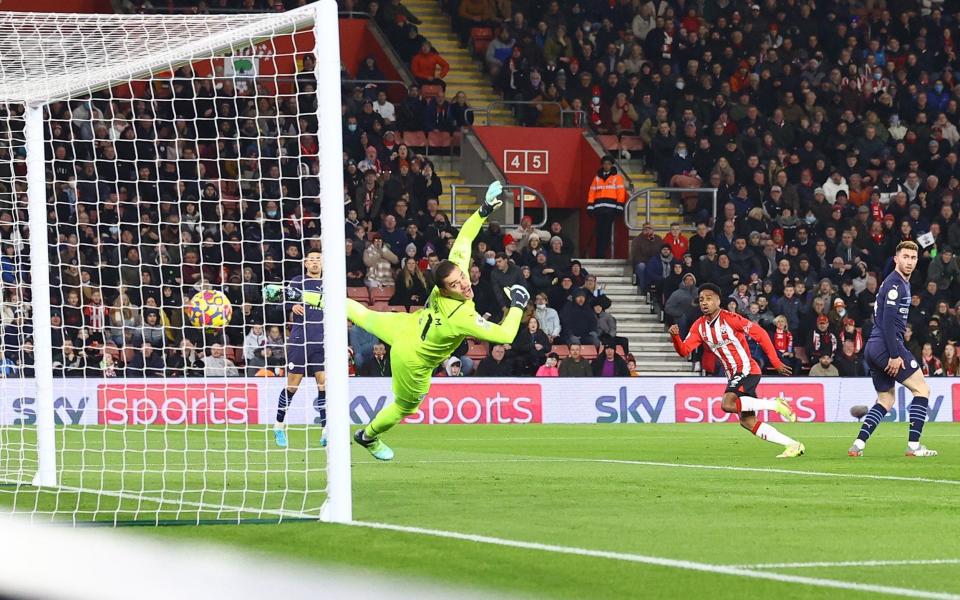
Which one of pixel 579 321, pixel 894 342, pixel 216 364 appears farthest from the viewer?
pixel 579 321

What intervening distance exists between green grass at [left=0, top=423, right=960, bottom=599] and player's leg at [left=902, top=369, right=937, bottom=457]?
31cm

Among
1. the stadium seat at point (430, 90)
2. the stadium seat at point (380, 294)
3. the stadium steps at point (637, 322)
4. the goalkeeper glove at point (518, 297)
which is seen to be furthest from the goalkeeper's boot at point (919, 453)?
the stadium seat at point (430, 90)

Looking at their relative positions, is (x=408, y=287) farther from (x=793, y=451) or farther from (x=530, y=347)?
(x=793, y=451)

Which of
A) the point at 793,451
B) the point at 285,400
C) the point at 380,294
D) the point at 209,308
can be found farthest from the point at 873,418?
the point at 380,294

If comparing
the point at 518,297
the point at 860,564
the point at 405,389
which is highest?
the point at 518,297

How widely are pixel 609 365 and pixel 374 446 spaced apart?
12.2 m

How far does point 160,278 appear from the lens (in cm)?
1745

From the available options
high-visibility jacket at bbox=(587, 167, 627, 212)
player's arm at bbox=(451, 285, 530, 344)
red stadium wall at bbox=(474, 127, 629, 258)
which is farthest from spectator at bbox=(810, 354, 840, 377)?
player's arm at bbox=(451, 285, 530, 344)

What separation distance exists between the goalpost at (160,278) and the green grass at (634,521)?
29.9 inches

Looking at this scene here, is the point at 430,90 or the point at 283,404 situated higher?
the point at 430,90

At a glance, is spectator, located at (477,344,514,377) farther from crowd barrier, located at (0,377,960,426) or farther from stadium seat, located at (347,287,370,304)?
stadium seat, located at (347,287,370,304)

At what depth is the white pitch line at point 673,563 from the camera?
5.53 meters

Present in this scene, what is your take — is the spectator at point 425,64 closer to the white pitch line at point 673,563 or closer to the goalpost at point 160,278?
the goalpost at point 160,278

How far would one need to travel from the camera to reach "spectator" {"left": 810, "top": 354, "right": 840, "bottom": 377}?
2473 centimetres
